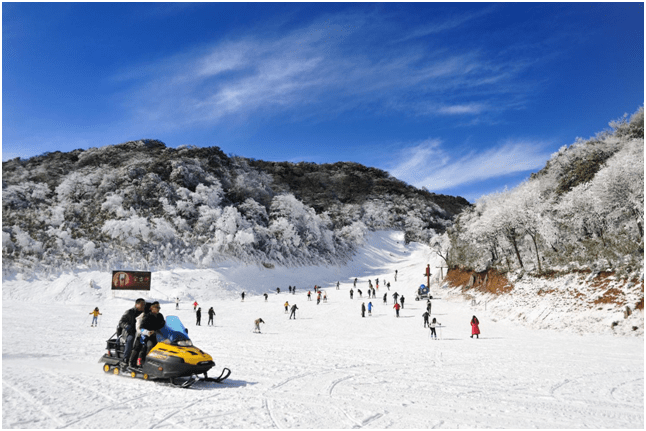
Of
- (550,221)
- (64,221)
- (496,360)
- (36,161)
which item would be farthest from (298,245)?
(36,161)

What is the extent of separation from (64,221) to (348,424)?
6961 centimetres

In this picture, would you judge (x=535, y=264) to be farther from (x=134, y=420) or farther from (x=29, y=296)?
(x=29, y=296)

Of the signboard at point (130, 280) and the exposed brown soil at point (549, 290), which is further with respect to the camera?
the signboard at point (130, 280)

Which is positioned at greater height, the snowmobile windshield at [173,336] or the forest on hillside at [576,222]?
the forest on hillside at [576,222]

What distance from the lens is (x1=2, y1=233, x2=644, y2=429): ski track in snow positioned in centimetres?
676

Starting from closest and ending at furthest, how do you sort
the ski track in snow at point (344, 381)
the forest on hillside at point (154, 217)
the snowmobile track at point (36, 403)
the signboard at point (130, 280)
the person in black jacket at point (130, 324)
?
the snowmobile track at point (36, 403) < the ski track in snow at point (344, 381) < the person in black jacket at point (130, 324) < the signboard at point (130, 280) < the forest on hillside at point (154, 217)

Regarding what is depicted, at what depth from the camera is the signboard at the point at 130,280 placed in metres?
41.4

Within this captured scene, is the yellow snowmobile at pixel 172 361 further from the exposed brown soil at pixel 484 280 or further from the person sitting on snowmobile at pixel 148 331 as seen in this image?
the exposed brown soil at pixel 484 280

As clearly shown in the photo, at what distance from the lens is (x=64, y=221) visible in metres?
60.4

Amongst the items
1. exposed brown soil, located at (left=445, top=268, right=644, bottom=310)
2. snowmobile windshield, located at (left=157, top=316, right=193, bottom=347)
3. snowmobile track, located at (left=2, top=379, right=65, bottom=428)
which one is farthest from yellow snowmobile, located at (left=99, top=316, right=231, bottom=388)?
exposed brown soil, located at (left=445, top=268, right=644, bottom=310)

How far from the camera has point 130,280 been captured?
42156mm

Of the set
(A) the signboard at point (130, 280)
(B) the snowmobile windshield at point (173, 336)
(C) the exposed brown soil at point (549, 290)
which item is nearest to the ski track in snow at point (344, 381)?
(B) the snowmobile windshield at point (173, 336)

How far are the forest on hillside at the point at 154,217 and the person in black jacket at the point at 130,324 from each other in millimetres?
47562

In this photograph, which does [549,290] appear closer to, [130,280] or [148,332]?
[148,332]
